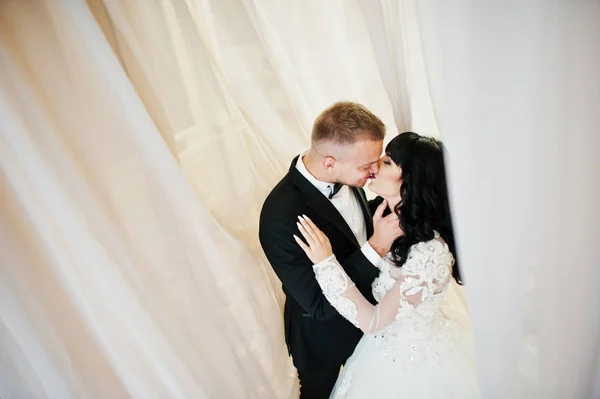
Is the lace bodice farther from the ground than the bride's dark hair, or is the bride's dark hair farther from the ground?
the bride's dark hair

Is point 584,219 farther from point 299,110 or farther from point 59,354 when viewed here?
point 59,354

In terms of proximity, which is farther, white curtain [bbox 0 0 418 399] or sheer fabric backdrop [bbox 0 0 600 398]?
white curtain [bbox 0 0 418 399]

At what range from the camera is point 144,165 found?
125cm

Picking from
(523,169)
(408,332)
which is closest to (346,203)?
(408,332)

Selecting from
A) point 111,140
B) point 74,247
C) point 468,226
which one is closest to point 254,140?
point 111,140

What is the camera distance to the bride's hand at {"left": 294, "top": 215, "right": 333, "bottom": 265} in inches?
55.7

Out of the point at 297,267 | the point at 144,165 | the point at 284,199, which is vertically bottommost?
the point at 297,267

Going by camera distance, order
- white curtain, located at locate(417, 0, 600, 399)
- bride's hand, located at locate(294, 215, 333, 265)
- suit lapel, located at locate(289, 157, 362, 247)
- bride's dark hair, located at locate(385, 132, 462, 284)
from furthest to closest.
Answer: suit lapel, located at locate(289, 157, 362, 247), bride's hand, located at locate(294, 215, 333, 265), bride's dark hair, located at locate(385, 132, 462, 284), white curtain, located at locate(417, 0, 600, 399)

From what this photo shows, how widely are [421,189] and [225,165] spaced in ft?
2.16

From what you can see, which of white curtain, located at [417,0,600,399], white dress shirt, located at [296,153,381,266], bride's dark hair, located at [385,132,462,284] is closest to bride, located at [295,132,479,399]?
bride's dark hair, located at [385,132,462,284]

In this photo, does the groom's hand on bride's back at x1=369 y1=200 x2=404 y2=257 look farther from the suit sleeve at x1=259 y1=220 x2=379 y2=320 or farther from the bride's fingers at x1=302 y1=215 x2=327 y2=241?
the bride's fingers at x1=302 y1=215 x2=327 y2=241

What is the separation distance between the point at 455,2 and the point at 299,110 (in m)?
0.71

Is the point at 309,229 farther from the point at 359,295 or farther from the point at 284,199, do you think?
the point at 359,295

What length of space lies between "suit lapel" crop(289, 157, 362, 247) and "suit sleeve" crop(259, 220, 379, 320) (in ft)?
0.37
